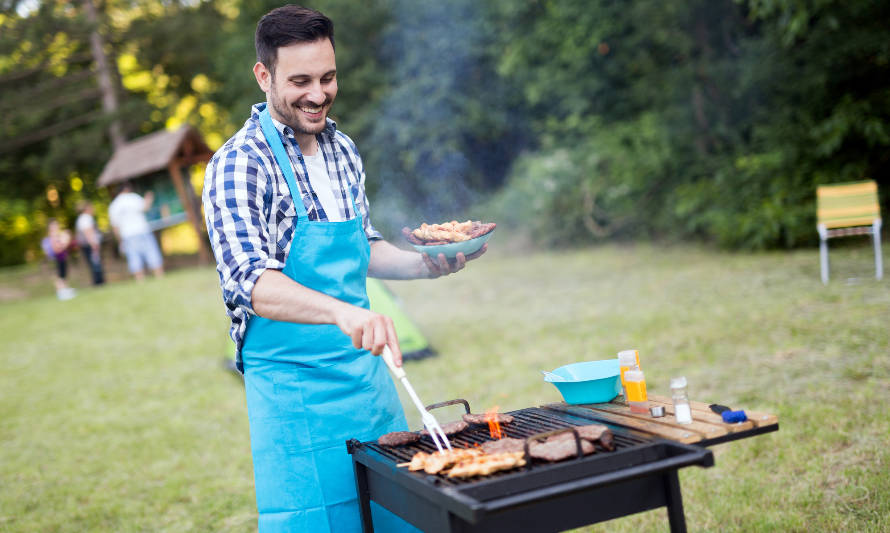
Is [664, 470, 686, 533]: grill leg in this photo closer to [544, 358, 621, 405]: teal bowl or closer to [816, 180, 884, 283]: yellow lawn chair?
[544, 358, 621, 405]: teal bowl

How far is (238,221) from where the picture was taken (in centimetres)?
203

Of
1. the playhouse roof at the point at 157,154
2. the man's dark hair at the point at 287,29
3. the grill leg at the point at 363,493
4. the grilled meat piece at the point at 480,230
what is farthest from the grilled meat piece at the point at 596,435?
the playhouse roof at the point at 157,154

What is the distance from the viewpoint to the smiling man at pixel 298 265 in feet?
6.84

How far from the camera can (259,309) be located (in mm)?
1988

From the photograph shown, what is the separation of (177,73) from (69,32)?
3.88 metres

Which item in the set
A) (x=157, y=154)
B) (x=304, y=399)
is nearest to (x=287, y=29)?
(x=304, y=399)

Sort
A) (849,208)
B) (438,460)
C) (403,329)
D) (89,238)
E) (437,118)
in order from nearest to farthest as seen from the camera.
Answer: (438,460), (403,329), (849,208), (89,238), (437,118)

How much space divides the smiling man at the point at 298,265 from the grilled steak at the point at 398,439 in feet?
0.52

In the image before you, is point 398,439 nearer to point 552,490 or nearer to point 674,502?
point 552,490

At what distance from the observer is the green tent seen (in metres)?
6.95

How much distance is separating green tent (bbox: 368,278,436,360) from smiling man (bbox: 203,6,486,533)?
4.53 metres

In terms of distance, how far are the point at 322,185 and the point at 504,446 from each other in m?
0.94

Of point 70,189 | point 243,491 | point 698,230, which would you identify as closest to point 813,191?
point 698,230

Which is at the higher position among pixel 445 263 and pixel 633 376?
pixel 445 263
